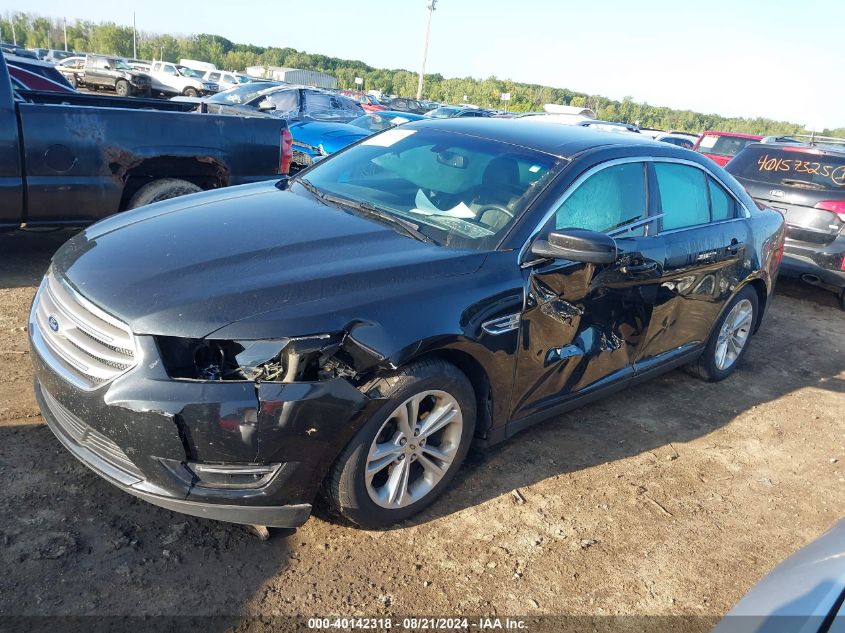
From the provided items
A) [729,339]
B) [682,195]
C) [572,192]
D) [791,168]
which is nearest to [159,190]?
[572,192]

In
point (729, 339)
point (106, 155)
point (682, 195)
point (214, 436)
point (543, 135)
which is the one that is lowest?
point (729, 339)

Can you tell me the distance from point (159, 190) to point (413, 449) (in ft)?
12.4

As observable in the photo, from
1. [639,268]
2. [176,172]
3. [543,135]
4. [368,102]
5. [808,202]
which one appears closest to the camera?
[639,268]

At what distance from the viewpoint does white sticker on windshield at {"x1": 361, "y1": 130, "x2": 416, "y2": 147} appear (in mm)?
4168

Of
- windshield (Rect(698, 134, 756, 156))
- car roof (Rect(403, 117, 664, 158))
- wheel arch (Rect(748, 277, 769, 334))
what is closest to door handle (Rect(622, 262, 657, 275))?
car roof (Rect(403, 117, 664, 158))

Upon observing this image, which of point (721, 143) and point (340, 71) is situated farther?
point (340, 71)

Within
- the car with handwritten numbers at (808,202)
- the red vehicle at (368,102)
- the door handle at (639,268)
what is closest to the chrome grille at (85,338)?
the door handle at (639,268)

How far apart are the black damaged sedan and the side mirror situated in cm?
1

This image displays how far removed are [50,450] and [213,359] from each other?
123 centimetres

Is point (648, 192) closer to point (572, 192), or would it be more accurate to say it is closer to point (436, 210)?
point (572, 192)

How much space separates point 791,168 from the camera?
24.5 ft

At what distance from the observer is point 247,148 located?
19.9ft

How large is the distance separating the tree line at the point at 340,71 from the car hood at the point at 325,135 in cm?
5748

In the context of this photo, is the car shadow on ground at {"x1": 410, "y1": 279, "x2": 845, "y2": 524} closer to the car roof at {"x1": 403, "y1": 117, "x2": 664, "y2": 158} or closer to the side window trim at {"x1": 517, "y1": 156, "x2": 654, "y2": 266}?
the side window trim at {"x1": 517, "y1": 156, "x2": 654, "y2": 266}
